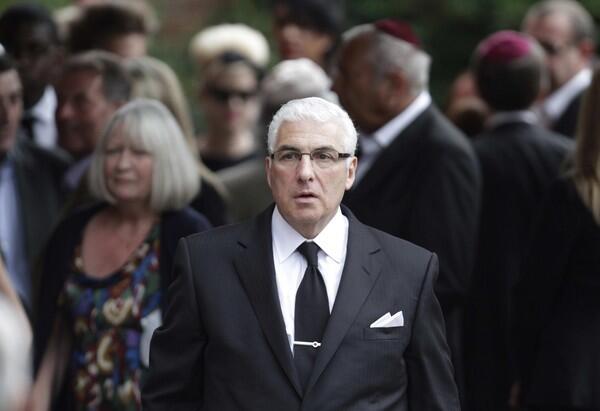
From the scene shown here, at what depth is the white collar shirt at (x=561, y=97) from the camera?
9.02 metres

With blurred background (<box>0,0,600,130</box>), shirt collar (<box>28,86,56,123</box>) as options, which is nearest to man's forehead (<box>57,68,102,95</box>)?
shirt collar (<box>28,86,56,123</box>)

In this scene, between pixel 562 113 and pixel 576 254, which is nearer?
pixel 576 254

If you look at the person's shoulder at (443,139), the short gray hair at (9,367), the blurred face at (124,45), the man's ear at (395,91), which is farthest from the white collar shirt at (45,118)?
the short gray hair at (9,367)

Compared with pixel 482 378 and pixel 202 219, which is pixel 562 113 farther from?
pixel 202 219

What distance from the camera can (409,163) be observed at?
6254 millimetres

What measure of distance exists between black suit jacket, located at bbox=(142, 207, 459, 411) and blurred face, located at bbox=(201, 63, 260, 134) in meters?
4.93

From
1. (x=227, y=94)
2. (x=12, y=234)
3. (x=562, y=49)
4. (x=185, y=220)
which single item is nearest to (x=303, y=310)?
(x=185, y=220)

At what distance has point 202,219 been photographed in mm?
6051

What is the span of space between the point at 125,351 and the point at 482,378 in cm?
213

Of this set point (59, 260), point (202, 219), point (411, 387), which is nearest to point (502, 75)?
point (202, 219)

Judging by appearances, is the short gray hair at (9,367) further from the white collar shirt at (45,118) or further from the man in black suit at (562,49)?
the man in black suit at (562,49)

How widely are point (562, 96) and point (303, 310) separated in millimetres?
5348

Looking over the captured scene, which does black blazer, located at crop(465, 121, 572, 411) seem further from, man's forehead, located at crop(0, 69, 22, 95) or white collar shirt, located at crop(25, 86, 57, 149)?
white collar shirt, located at crop(25, 86, 57, 149)

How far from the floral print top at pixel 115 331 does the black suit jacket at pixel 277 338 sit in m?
1.49
